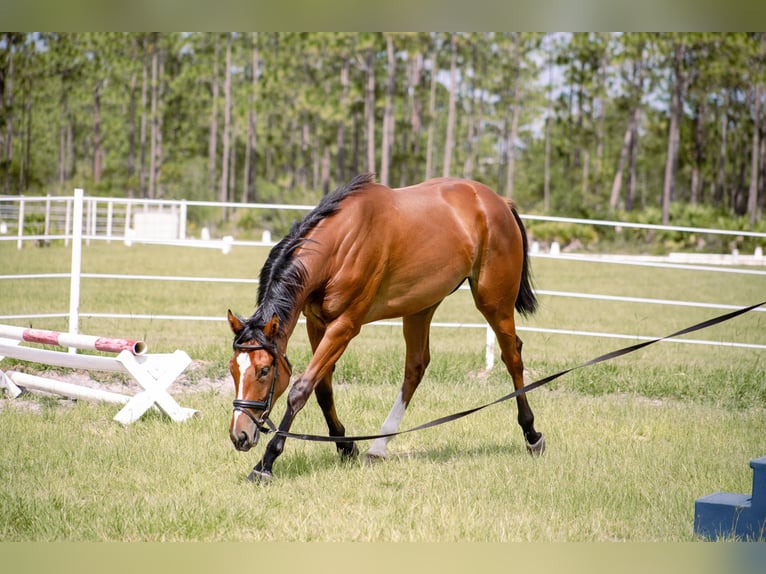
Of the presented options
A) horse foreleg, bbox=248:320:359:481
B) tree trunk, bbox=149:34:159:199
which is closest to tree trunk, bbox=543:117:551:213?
tree trunk, bbox=149:34:159:199

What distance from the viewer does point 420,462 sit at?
5426mm

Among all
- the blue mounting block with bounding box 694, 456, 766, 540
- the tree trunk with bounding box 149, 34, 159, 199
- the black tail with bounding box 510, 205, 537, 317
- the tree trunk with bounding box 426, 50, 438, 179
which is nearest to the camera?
the blue mounting block with bounding box 694, 456, 766, 540

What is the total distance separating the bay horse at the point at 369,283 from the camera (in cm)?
458

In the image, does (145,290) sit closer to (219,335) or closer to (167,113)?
(219,335)

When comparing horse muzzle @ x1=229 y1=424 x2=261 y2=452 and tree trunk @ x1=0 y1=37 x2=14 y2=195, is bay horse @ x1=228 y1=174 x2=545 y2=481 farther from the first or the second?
tree trunk @ x1=0 y1=37 x2=14 y2=195

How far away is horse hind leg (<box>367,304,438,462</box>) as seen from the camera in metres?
5.59

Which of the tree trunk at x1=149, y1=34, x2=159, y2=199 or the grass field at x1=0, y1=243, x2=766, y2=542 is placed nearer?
the grass field at x1=0, y1=243, x2=766, y2=542

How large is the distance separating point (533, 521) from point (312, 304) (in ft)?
5.94

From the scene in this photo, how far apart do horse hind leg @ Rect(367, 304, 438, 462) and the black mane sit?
49.5 inches

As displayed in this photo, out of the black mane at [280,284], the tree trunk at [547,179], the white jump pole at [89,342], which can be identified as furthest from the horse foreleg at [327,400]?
the tree trunk at [547,179]

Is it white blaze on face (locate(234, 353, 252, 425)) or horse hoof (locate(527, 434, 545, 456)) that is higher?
white blaze on face (locate(234, 353, 252, 425))

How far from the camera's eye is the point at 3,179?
1730 inches

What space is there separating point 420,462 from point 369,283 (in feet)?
4.05

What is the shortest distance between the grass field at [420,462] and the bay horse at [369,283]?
1.16 feet
